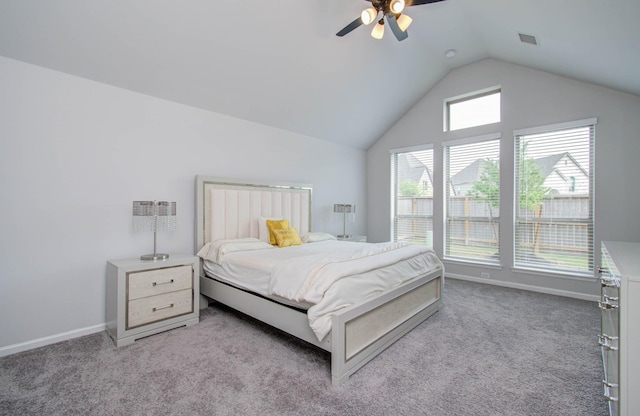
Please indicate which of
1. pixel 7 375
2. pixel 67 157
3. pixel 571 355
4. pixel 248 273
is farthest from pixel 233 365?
pixel 571 355

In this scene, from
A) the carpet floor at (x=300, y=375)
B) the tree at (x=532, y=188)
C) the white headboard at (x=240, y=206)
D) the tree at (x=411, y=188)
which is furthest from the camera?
the tree at (x=411, y=188)

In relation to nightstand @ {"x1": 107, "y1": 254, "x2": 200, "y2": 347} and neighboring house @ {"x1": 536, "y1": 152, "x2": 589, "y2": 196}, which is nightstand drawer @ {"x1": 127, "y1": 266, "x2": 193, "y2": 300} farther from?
neighboring house @ {"x1": 536, "y1": 152, "x2": 589, "y2": 196}

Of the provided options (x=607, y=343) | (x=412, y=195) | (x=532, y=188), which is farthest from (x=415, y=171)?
(x=607, y=343)

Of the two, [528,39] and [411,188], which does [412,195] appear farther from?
[528,39]

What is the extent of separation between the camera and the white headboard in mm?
3557

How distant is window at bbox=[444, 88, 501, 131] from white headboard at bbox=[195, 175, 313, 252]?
9.62ft

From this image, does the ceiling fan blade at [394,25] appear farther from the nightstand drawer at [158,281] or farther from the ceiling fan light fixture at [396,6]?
the nightstand drawer at [158,281]

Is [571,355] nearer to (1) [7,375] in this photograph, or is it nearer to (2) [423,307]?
(2) [423,307]

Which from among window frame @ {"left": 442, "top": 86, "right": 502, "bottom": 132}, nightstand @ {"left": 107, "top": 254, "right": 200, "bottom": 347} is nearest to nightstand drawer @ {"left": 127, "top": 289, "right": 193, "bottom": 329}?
nightstand @ {"left": 107, "top": 254, "right": 200, "bottom": 347}

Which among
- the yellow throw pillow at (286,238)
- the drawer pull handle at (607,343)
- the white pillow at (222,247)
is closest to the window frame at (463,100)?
the yellow throw pillow at (286,238)

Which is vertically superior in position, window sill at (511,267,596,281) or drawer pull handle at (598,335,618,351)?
drawer pull handle at (598,335,618,351)

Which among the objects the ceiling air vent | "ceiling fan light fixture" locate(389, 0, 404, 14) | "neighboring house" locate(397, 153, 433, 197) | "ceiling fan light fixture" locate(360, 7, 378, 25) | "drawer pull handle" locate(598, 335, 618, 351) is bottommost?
"drawer pull handle" locate(598, 335, 618, 351)

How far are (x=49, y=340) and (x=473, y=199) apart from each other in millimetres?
5671

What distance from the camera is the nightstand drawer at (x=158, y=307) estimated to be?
2605 mm
